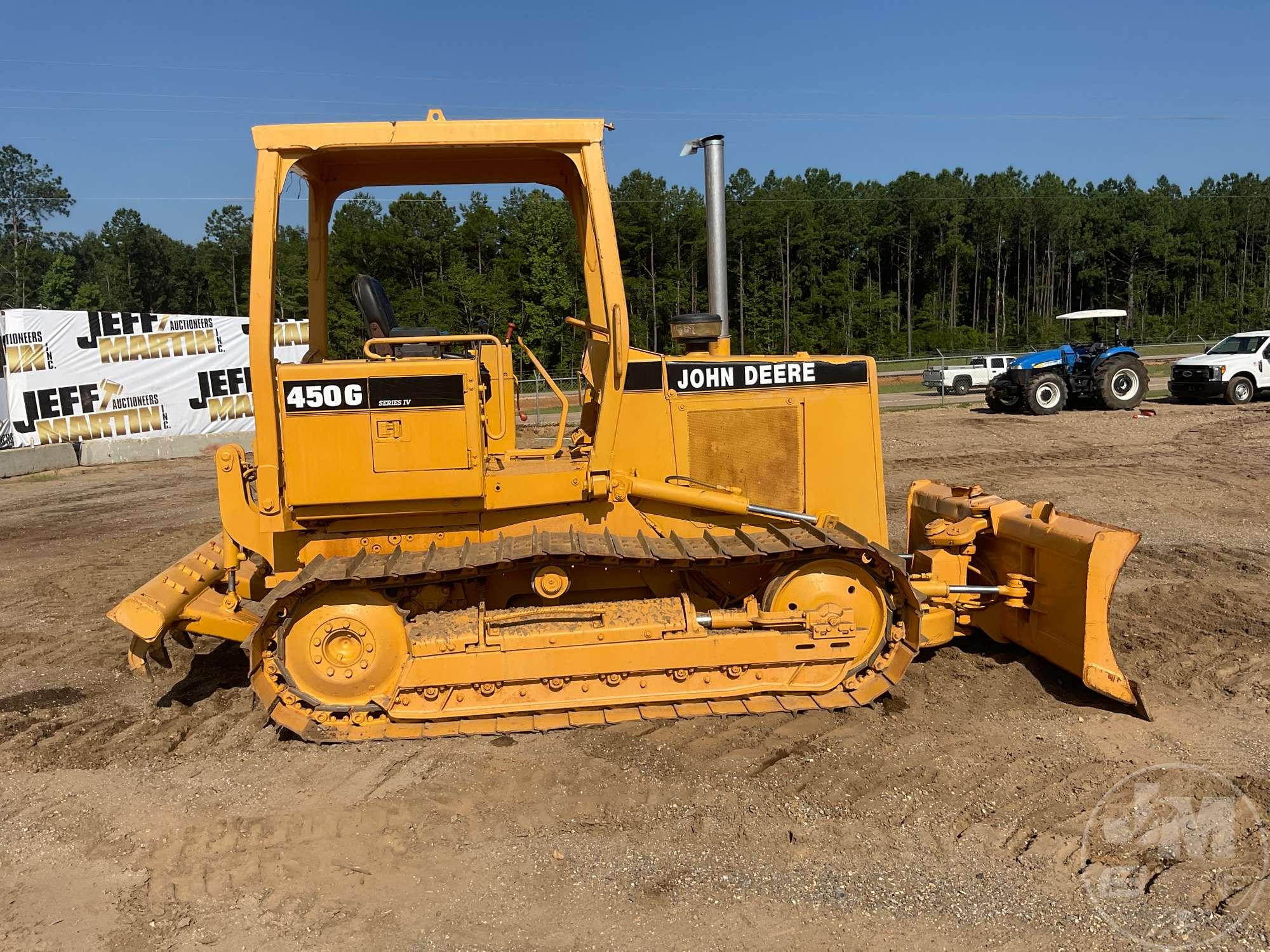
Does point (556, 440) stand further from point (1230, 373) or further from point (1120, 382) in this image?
point (1230, 373)

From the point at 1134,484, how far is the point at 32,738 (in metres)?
12.9

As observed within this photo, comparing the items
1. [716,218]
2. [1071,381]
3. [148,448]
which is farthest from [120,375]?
[1071,381]

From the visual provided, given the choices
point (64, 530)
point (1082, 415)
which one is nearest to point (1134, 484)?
point (1082, 415)

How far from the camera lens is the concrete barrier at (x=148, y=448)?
19.3 m

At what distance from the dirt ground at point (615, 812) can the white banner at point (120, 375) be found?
48.3 feet

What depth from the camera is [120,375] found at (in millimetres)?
20422

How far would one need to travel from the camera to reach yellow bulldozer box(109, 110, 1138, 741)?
15.9 ft

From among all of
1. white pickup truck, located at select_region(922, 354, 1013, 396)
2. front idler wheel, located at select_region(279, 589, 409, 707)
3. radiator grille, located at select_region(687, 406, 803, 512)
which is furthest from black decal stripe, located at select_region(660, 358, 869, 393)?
white pickup truck, located at select_region(922, 354, 1013, 396)

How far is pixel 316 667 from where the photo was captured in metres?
5.00

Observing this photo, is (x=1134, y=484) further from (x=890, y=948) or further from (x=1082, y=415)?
(x=890, y=948)

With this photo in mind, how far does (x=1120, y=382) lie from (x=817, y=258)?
47142 millimetres

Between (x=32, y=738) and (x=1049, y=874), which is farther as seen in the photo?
(x=32, y=738)

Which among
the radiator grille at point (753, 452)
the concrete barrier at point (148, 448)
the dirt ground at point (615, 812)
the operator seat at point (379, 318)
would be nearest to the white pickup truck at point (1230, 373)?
the dirt ground at point (615, 812)

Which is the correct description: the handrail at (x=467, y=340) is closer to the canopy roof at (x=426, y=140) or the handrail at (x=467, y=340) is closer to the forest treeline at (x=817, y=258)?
the canopy roof at (x=426, y=140)
